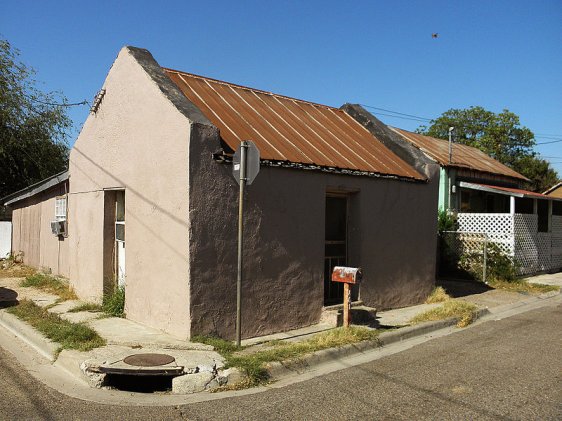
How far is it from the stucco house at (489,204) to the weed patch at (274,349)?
5.09 meters

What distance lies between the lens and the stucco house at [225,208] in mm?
7117

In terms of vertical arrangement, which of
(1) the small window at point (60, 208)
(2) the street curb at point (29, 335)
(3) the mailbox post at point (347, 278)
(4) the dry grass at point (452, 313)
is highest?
(1) the small window at point (60, 208)

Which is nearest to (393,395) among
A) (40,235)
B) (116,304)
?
(116,304)

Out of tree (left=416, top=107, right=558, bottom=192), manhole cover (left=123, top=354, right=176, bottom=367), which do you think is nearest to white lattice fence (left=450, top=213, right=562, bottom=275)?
manhole cover (left=123, top=354, right=176, bottom=367)

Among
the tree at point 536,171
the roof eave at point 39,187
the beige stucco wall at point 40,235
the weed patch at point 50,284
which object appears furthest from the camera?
the tree at point 536,171

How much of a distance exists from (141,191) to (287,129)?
301 cm

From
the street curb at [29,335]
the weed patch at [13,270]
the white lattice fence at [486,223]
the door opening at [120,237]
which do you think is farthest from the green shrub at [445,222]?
the weed patch at [13,270]

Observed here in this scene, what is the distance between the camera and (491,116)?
41312 mm

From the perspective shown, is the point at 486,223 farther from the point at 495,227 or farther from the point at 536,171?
the point at 536,171

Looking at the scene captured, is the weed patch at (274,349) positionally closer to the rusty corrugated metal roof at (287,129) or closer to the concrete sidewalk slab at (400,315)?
the concrete sidewalk slab at (400,315)

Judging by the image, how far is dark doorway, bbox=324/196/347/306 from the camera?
30.1 feet

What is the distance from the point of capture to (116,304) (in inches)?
338

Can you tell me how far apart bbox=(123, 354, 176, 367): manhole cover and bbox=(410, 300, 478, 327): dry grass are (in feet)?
14.8

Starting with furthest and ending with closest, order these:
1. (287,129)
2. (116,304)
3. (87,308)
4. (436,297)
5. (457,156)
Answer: (457,156) < (436,297) < (287,129) < (87,308) < (116,304)
